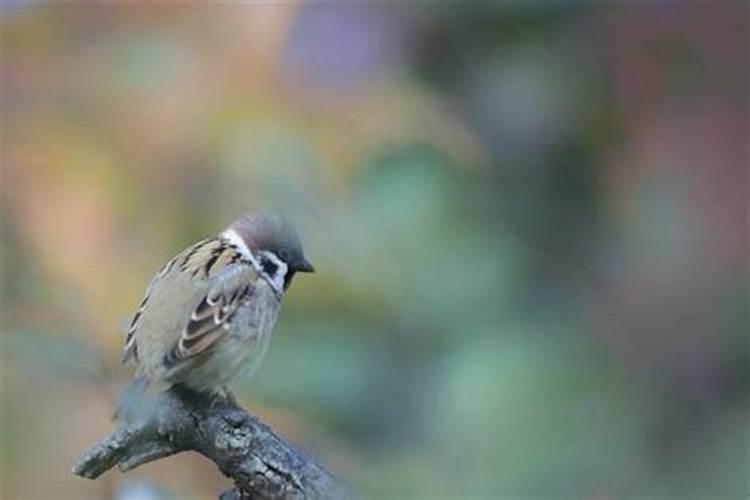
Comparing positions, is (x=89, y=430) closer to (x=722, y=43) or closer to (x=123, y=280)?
(x=123, y=280)

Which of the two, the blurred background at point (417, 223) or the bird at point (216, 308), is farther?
the blurred background at point (417, 223)

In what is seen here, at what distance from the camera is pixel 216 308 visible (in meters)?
1.05

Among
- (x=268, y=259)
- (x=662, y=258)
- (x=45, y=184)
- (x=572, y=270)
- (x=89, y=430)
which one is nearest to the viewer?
(x=268, y=259)

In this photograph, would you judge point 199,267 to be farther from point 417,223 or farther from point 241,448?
point 417,223

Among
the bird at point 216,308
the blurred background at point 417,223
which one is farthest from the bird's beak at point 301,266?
the blurred background at point 417,223

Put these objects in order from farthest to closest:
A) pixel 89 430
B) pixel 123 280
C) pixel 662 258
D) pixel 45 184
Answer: pixel 45 184
pixel 123 280
pixel 89 430
pixel 662 258

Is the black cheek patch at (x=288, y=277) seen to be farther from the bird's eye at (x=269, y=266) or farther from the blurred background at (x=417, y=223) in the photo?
the blurred background at (x=417, y=223)

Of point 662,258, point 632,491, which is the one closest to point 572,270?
point 662,258

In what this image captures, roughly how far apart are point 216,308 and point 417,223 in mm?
346

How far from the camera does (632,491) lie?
3.39 feet

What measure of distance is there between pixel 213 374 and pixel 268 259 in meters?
0.10

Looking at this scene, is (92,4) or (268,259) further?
(92,4)

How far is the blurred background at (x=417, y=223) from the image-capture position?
1078 mm

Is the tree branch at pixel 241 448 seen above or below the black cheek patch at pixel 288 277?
below
